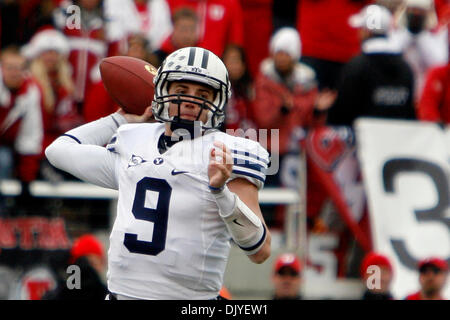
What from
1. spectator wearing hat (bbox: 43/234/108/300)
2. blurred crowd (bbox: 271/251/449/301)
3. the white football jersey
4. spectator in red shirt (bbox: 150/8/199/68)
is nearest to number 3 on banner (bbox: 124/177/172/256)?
the white football jersey

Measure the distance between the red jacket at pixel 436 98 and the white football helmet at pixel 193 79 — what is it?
16.0 feet

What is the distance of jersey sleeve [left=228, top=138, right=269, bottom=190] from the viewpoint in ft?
15.2

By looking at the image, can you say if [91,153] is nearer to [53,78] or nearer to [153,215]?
[153,215]

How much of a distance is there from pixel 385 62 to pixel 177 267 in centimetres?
491

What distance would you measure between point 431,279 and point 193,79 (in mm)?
3454

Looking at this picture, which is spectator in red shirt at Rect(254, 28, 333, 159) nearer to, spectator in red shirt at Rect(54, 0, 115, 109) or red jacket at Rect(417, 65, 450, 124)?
red jacket at Rect(417, 65, 450, 124)

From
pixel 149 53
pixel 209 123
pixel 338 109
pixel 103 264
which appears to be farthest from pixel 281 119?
pixel 209 123

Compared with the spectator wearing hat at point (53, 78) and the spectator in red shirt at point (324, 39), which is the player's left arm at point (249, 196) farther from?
the spectator in red shirt at point (324, 39)

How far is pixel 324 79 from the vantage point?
403 inches

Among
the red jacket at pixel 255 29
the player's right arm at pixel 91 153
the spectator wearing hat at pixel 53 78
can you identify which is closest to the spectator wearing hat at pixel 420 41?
the red jacket at pixel 255 29

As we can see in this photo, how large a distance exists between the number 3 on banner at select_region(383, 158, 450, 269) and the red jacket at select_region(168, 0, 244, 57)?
1.84 metres

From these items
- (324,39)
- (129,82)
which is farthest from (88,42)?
(129,82)

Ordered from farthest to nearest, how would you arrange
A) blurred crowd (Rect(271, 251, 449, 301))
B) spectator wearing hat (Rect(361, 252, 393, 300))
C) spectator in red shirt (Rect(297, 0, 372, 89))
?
spectator in red shirt (Rect(297, 0, 372, 89)) < spectator wearing hat (Rect(361, 252, 393, 300)) < blurred crowd (Rect(271, 251, 449, 301))
